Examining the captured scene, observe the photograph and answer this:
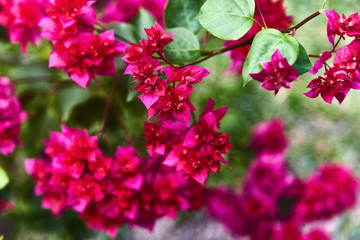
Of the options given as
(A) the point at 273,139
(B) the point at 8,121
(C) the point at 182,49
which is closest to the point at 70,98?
(B) the point at 8,121

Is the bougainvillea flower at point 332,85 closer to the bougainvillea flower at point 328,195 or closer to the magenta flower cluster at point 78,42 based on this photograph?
the magenta flower cluster at point 78,42

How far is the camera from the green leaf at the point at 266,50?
460mm

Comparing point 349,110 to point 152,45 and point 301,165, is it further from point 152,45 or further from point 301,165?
point 152,45

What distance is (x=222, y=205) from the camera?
114cm

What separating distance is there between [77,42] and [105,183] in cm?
25

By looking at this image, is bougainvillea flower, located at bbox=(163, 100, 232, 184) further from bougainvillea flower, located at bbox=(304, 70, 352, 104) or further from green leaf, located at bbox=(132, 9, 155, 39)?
green leaf, located at bbox=(132, 9, 155, 39)

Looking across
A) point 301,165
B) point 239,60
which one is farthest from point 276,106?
point 239,60

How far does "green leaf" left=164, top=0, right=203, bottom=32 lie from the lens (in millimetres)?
658

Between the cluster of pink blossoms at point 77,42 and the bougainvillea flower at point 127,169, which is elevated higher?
the cluster of pink blossoms at point 77,42

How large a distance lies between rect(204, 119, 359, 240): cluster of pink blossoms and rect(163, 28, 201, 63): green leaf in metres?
0.59

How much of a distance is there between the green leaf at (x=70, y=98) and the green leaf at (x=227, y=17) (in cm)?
42

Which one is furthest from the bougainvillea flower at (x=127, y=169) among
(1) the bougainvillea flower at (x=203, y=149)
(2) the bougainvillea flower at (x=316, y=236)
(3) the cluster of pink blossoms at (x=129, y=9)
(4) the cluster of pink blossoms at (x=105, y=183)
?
(2) the bougainvillea flower at (x=316, y=236)

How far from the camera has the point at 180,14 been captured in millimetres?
666

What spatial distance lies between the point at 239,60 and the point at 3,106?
48 centimetres
